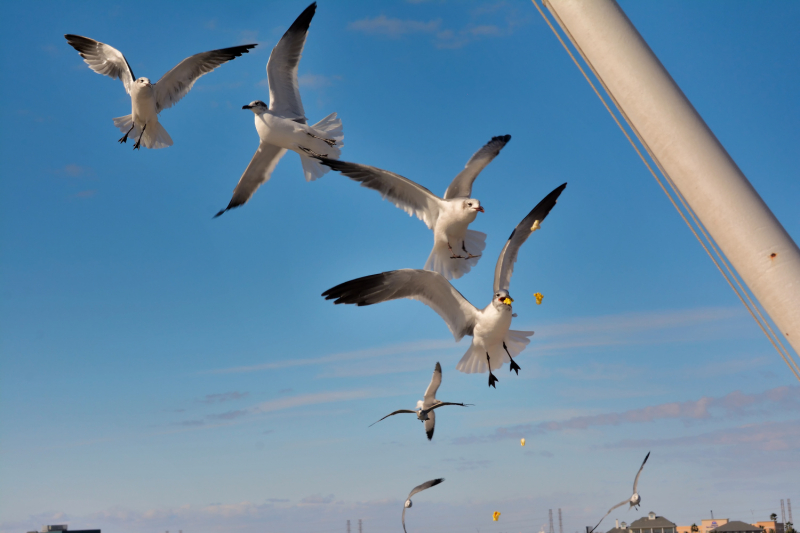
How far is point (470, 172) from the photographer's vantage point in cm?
1196

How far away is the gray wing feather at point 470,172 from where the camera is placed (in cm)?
1159

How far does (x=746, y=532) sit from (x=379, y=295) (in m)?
66.7

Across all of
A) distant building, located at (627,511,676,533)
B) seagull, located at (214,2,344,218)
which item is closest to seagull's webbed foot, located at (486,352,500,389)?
seagull, located at (214,2,344,218)

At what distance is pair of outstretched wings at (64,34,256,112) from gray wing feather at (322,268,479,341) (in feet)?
19.4

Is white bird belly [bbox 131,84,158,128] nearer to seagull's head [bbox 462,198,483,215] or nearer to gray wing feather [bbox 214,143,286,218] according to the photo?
gray wing feather [bbox 214,143,286,218]

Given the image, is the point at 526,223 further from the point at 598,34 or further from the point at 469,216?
the point at 598,34

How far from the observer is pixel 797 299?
3.58 m

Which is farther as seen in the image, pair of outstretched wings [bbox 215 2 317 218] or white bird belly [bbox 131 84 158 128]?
white bird belly [bbox 131 84 158 128]

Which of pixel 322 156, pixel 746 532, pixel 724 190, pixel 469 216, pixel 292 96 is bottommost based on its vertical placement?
pixel 746 532

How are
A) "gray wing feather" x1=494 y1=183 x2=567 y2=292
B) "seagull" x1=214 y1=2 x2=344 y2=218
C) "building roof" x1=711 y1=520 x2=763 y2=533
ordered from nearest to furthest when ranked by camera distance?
"gray wing feather" x1=494 y1=183 x2=567 y2=292
"seagull" x1=214 y1=2 x2=344 y2=218
"building roof" x1=711 y1=520 x2=763 y2=533

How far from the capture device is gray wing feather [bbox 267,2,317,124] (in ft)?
38.1

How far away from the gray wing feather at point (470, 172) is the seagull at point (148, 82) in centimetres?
457

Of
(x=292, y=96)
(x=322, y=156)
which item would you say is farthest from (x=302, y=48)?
(x=322, y=156)

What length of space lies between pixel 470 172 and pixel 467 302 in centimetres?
321
